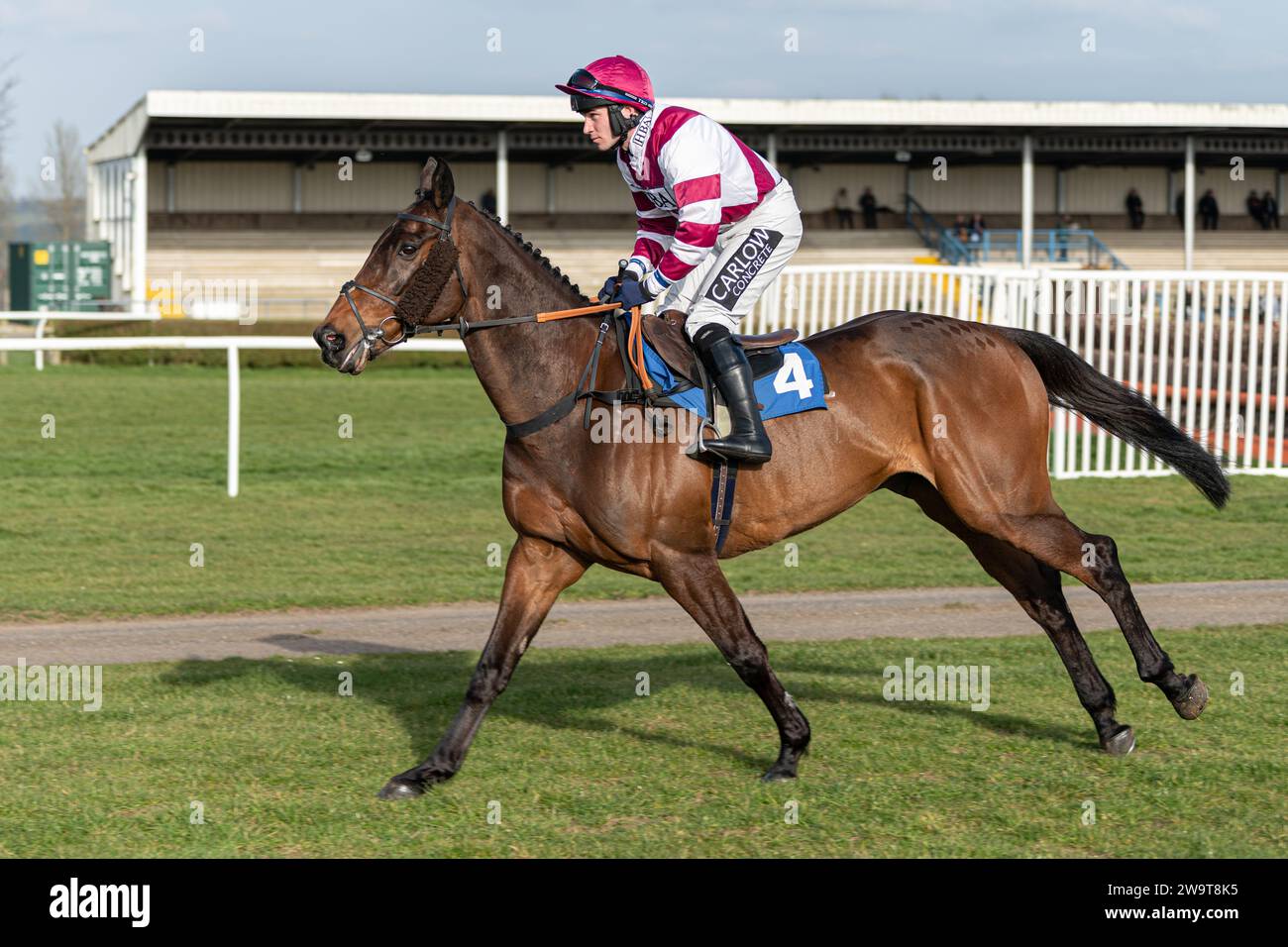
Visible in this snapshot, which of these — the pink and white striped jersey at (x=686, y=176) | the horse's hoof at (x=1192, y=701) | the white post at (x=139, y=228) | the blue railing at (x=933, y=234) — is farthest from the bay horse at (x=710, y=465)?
the blue railing at (x=933, y=234)

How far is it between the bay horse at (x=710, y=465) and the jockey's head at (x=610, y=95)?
1.62ft

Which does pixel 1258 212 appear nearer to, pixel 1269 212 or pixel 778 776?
pixel 1269 212

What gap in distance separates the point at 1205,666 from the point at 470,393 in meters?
14.6

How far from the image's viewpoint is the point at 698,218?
16.9 feet

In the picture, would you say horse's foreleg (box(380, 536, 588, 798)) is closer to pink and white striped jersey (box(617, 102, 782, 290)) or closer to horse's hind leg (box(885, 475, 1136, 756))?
pink and white striped jersey (box(617, 102, 782, 290))

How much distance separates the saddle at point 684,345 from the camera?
17.6 ft

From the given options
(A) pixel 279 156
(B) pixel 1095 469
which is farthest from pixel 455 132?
(B) pixel 1095 469

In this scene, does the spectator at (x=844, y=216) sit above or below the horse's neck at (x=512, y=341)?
above

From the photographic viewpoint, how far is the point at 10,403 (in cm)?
1752

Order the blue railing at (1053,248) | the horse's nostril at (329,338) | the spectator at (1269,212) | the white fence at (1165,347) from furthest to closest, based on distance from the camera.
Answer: the spectator at (1269,212) → the blue railing at (1053,248) → the white fence at (1165,347) → the horse's nostril at (329,338)

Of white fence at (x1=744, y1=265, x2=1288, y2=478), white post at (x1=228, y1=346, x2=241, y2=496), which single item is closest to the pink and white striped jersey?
white post at (x1=228, y1=346, x2=241, y2=496)

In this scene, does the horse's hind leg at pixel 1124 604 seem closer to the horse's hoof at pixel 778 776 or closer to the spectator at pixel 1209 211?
the horse's hoof at pixel 778 776

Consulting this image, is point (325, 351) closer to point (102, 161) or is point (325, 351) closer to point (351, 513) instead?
point (351, 513)
